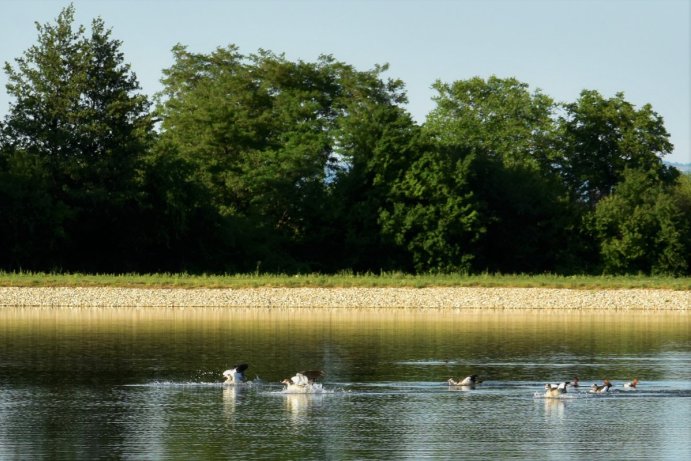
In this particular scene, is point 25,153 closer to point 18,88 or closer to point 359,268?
point 18,88

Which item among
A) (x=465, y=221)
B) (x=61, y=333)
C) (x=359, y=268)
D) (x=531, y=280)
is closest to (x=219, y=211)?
(x=359, y=268)

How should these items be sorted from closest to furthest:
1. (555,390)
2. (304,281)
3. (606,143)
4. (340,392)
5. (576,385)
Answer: (555,390), (340,392), (576,385), (304,281), (606,143)

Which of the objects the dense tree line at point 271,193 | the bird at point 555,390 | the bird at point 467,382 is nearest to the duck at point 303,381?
the bird at point 467,382

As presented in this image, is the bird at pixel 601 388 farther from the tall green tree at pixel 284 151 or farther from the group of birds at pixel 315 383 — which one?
the tall green tree at pixel 284 151

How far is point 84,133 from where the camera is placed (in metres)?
81.1

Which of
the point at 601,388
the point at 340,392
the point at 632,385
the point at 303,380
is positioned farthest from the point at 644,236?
the point at 303,380

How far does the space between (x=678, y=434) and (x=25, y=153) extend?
188 ft

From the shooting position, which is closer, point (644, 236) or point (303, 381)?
point (303, 381)

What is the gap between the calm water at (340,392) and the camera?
86.7 feet

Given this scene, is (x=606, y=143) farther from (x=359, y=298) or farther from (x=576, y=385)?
(x=576, y=385)

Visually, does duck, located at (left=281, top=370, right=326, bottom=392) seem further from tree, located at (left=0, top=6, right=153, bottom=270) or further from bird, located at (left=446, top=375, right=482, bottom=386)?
tree, located at (left=0, top=6, right=153, bottom=270)

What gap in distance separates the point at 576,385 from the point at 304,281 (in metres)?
36.8

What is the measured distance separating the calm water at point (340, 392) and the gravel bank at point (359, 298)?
403 inches

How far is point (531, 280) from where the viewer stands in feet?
238
